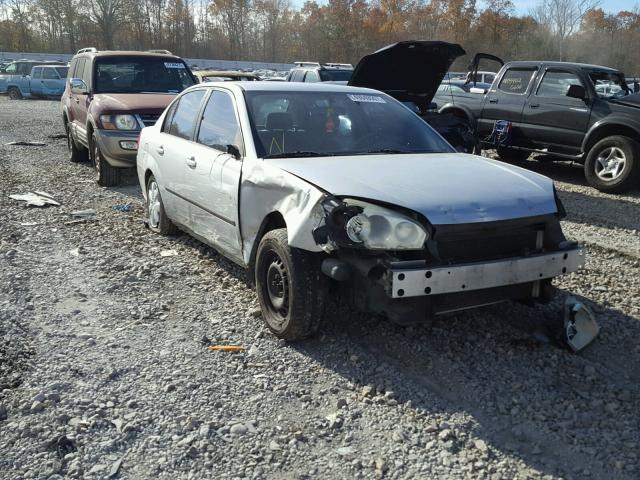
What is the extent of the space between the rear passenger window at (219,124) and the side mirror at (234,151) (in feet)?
0.11

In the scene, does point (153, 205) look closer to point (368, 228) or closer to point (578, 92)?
point (368, 228)

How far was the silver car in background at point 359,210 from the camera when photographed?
3410mm

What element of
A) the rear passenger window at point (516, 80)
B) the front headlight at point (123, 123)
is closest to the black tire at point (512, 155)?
the rear passenger window at point (516, 80)

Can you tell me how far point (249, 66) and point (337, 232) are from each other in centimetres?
5615

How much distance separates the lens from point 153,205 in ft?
21.5

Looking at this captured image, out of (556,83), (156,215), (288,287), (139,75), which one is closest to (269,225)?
(288,287)

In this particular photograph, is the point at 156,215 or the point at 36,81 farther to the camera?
the point at 36,81

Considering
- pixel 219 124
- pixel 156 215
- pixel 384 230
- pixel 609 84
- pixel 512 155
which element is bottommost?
pixel 156 215

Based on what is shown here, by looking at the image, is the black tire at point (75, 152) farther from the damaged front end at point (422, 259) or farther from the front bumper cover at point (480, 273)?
the front bumper cover at point (480, 273)

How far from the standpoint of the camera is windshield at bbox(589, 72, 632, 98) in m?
9.67

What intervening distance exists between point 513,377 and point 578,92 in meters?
7.25

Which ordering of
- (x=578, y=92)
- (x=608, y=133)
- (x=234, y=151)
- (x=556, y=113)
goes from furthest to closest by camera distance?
(x=556, y=113), (x=578, y=92), (x=608, y=133), (x=234, y=151)

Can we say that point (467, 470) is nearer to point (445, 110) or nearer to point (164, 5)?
point (445, 110)

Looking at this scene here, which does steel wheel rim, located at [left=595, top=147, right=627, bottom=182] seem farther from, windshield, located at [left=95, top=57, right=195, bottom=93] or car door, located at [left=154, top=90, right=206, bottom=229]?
windshield, located at [left=95, top=57, right=195, bottom=93]
